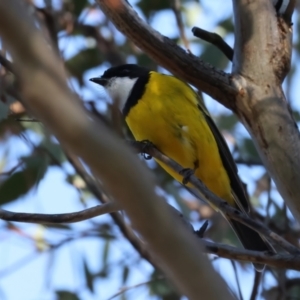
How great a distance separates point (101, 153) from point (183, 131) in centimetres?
207

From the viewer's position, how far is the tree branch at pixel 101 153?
54 cm

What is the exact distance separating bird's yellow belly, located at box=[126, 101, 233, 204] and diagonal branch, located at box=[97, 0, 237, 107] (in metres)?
0.67

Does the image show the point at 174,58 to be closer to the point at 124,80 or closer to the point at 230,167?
the point at 230,167

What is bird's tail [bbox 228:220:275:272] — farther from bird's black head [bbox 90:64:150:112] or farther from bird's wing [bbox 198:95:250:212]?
bird's black head [bbox 90:64:150:112]

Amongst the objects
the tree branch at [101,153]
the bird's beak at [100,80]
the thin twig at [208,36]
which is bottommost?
the tree branch at [101,153]

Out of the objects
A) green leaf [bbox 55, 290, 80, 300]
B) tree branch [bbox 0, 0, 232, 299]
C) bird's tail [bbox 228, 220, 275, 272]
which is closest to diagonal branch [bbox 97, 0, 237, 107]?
bird's tail [bbox 228, 220, 275, 272]

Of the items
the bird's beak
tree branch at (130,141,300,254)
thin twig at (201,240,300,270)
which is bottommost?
thin twig at (201,240,300,270)

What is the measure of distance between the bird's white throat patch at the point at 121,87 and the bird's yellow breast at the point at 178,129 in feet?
0.33

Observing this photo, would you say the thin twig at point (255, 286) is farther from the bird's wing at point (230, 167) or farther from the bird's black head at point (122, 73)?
the bird's black head at point (122, 73)

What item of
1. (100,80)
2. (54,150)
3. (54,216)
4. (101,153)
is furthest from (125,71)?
(101,153)

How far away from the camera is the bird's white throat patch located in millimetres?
2735

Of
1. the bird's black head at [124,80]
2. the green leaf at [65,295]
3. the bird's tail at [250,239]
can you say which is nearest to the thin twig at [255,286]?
the bird's tail at [250,239]

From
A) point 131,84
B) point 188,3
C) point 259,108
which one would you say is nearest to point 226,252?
point 259,108

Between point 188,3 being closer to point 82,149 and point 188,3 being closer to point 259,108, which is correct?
point 259,108
